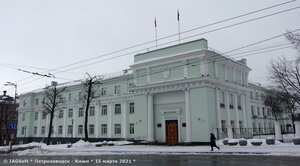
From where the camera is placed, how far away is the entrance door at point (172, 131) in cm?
3450

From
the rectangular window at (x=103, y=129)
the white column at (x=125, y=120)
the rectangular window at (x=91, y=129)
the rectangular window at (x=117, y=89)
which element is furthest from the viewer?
the rectangular window at (x=91, y=129)

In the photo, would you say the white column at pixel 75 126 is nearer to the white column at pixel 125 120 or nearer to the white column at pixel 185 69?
the white column at pixel 125 120

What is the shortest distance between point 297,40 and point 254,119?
34.2 metres

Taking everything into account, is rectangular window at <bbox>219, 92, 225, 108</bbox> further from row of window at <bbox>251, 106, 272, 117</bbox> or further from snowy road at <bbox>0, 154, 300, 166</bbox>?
row of window at <bbox>251, 106, 272, 117</bbox>

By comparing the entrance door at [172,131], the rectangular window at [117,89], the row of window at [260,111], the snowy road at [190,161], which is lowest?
the snowy road at [190,161]

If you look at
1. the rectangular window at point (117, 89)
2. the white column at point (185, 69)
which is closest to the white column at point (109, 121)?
the rectangular window at point (117, 89)

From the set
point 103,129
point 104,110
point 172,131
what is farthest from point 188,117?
point 104,110

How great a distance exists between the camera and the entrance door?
34.5m

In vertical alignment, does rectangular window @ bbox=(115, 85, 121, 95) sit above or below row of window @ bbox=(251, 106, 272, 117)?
above

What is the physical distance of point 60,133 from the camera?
56.6m

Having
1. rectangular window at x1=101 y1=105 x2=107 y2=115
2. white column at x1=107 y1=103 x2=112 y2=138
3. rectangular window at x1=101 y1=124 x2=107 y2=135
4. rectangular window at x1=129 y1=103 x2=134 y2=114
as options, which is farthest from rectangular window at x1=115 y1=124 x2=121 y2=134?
rectangular window at x1=101 y1=105 x2=107 y2=115

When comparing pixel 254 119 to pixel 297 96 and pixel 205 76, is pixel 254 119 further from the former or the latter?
pixel 205 76

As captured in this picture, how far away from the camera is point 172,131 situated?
34.9m

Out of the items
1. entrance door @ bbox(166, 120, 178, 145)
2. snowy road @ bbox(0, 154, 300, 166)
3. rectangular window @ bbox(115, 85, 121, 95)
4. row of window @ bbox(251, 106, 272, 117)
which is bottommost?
snowy road @ bbox(0, 154, 300, 166)
